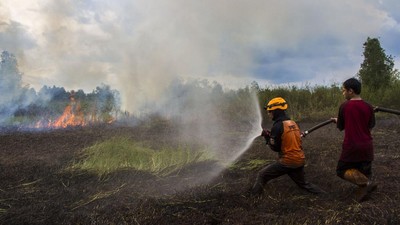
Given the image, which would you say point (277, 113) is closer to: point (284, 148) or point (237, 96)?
point (284, 148)

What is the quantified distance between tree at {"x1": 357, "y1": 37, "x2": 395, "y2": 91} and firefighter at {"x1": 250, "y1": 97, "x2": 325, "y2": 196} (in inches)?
565

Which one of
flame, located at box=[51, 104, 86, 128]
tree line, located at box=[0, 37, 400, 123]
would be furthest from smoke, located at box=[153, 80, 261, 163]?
flame, located at box=[51, 104, 86, 128]

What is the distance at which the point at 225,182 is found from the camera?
264 inches

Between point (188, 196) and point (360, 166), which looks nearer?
point (360, 166)

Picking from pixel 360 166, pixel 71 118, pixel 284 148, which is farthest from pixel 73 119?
pixel 360 166

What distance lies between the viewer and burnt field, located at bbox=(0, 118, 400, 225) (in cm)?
480

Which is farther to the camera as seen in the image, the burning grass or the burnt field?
the burning grass

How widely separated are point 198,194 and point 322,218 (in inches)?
78.5

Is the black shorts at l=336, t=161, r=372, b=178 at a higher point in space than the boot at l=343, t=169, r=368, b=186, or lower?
higher

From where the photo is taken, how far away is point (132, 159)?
827 centimetres

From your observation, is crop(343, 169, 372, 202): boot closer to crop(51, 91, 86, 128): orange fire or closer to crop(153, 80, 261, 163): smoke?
crop(153, 80, 261, 163): smoke

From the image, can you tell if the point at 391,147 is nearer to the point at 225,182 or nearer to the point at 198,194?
the point at 225,182

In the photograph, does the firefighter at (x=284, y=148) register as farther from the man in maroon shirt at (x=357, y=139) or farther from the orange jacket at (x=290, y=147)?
the man in maroon shirt at (x=357, y=139)

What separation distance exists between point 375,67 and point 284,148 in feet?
49.3
